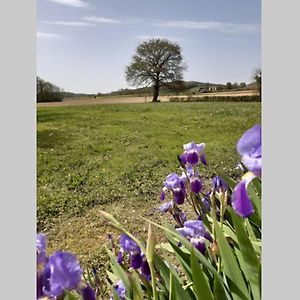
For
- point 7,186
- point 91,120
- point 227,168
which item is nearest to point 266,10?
point 227,168

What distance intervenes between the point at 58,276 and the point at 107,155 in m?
0.83

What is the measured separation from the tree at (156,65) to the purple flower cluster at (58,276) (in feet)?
2.77

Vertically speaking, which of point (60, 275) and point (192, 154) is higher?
point (192, 154)

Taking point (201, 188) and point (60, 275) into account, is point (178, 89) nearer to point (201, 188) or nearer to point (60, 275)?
point (201, 188)

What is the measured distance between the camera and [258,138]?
80cm

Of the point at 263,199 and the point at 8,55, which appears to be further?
the point at 8,55

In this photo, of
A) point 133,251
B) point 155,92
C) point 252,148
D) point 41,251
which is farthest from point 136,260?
point 155,92

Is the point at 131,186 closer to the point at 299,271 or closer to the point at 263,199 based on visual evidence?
the point at 263,199

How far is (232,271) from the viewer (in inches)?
38.1

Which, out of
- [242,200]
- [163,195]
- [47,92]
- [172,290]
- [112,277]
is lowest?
[112,277]

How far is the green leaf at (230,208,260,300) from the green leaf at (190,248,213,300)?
119mm

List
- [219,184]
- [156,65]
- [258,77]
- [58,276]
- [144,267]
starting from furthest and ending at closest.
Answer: [156,65] → [258,77] → [219,184] → [144,267] → [58,276]

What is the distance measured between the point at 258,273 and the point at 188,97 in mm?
678

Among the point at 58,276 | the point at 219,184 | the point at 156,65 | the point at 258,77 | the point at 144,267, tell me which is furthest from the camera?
the point at 156,65
